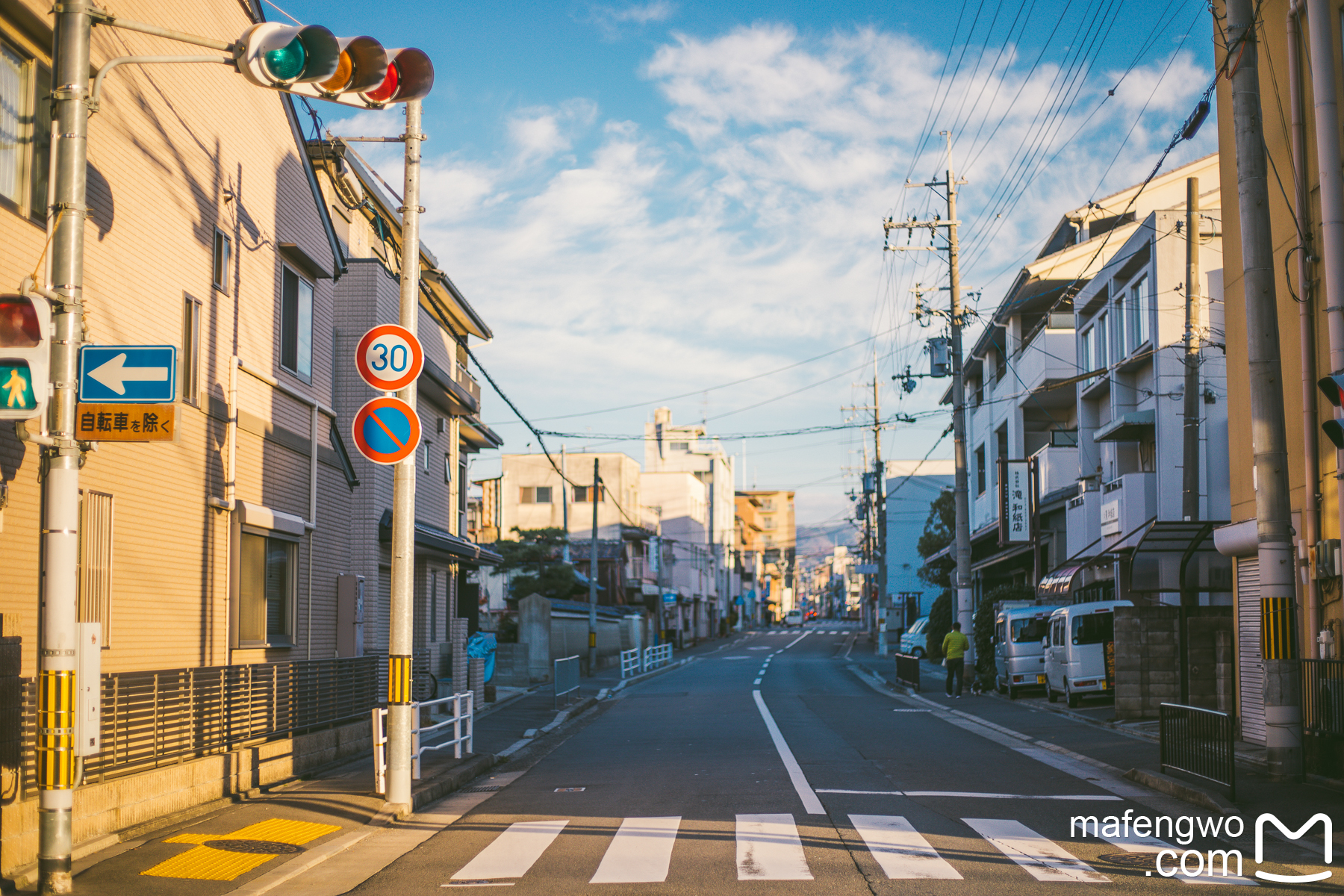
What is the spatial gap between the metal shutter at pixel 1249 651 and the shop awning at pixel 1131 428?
11891 mm

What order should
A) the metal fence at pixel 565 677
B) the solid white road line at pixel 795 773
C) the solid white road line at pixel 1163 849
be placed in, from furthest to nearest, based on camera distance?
1. the metal fence at pixel 565 677
2. the solid white road line at pixel 795 773
3. the solid white road line at pixel 1163 849

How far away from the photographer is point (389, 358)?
38.7 feet

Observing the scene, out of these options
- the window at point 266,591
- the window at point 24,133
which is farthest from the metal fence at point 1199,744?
the window at point 24,133

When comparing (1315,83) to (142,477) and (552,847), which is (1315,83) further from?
(142,477)

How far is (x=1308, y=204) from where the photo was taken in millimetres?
14164

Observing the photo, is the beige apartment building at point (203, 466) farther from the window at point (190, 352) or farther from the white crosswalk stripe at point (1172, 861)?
the white crosswalk stripe at point (1172, 861)

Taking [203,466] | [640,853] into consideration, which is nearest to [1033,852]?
[640,853]

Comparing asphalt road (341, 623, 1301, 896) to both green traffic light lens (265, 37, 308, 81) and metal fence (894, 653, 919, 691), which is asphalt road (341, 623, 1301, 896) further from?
metal fence (894, 653, 919, 691)

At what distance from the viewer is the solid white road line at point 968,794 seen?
12078mm

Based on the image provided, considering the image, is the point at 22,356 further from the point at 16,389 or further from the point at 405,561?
the point at 405,561

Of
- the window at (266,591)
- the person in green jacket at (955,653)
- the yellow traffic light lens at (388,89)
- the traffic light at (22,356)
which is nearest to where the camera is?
the traffic light at (22,356)

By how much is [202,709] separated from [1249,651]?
13916mm

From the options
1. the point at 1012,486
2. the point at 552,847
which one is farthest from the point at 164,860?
the point at 1012,486

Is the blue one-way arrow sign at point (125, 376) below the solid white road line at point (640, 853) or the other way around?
the other way around
